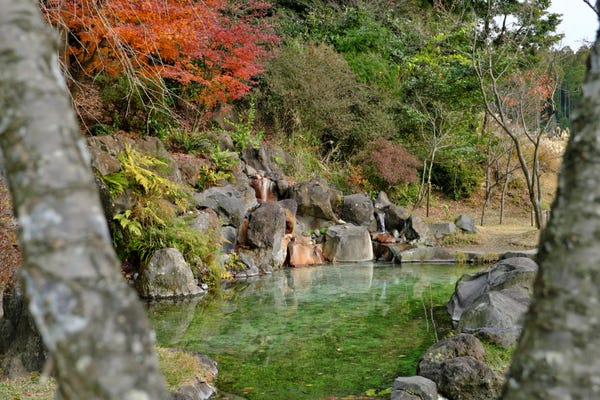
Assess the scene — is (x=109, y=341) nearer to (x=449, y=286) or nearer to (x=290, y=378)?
(x=290, y=378)

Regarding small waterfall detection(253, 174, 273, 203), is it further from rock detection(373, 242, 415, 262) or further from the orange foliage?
the orange foliage

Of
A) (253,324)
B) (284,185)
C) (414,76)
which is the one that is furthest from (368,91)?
(253,324)

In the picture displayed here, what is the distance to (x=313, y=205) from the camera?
13.8m

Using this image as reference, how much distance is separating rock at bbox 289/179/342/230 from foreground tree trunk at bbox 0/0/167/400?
496 inches

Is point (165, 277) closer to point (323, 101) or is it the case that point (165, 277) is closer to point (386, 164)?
point (386, 164)

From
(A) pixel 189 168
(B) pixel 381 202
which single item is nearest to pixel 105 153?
(A) pixel 189 168

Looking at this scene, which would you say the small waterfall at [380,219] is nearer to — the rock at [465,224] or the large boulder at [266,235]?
the rock at [465,224]

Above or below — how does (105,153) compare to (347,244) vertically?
above

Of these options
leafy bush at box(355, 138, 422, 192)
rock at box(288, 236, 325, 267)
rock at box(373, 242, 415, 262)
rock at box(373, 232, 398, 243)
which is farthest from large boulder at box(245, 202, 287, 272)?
leafy bush at box(355, 138, 422, 192)

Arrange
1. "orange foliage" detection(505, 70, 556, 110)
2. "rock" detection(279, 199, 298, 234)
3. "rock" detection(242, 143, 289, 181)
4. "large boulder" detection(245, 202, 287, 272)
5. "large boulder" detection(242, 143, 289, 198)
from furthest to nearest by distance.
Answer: "orange foliage" detection(505, 70, 556, 110), "rock" detection(242, 143, 289, 181), "large boulder" detection(242, 143, 289, 198), "rock" detection(279, 199, 298, 234), "large boulder" detection(245, 202, 287, 272)

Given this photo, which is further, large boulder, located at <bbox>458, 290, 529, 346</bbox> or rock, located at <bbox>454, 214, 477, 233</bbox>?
rock, located at <bbox>454, 214, 477, 233</bbox>

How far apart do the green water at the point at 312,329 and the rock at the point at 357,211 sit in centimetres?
327

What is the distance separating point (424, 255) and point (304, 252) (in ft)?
9.22

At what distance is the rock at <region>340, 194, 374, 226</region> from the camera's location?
47.1 feet
